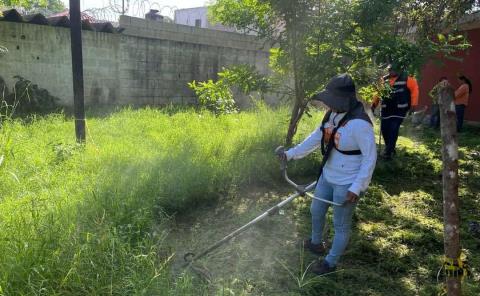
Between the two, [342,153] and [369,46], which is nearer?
[342,153]

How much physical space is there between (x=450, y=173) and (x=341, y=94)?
105 centimetres

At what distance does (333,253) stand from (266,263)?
1.77 ft

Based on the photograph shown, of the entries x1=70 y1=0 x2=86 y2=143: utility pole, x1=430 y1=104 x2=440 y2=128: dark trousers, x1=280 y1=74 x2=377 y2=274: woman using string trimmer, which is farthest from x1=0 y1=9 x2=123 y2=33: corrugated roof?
x1=430 y1=104 x2=440 y2=128: dark trousers

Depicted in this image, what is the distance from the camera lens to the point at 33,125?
5863mm

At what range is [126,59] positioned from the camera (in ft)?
30.2

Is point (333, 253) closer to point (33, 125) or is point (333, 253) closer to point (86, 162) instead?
point (86, 162)

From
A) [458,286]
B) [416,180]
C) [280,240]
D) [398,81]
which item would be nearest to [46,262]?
[280,240]

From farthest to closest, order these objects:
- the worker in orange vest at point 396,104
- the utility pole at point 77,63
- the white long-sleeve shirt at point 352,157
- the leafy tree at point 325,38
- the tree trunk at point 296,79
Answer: the worker in orange vest at point 396,104, the tree trunk at point 296,79, the utility pole at point 77,63, the leafy tree at point 325,38, the white long-sleeve shirt at point 352,157

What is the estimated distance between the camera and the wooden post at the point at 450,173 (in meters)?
1.94

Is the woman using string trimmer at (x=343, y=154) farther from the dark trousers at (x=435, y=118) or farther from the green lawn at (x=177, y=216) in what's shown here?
the dark trousers at (x=435, y=118)

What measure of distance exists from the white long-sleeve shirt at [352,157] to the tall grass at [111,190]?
1.30 meters

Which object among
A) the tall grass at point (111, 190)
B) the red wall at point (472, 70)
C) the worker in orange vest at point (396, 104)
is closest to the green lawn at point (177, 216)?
the tall grass at point (111, 190)

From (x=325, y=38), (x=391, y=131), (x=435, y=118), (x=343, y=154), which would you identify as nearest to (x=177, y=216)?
(x=343, y=154)

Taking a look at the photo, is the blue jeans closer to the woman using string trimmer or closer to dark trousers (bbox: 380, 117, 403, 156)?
the woman using string trimmer
